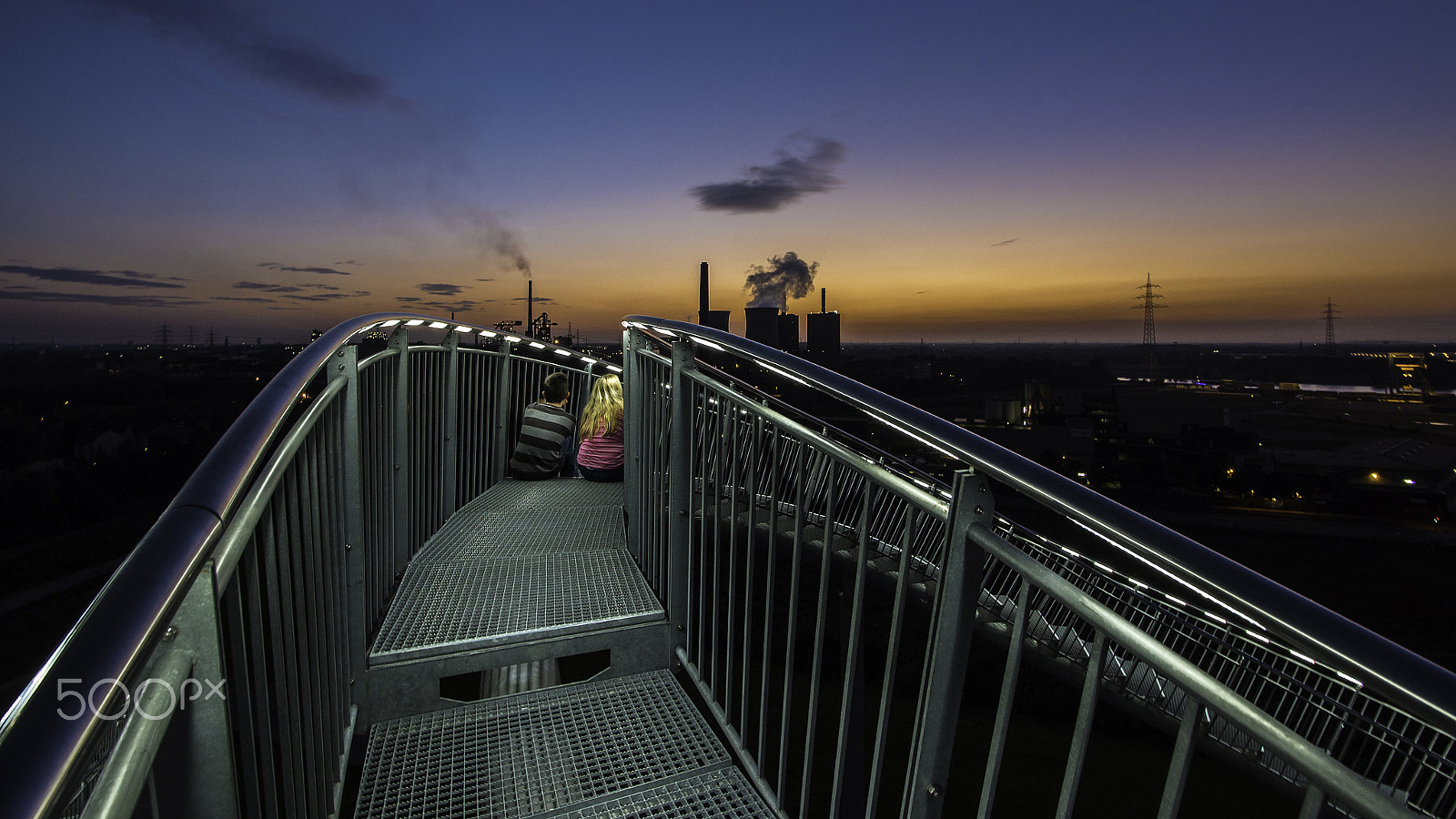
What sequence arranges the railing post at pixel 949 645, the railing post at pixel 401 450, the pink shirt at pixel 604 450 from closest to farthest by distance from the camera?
1. the railing post at pixel 949 645
2. the railing post at pixel 401 450
3. the pink shirt at pixel 604 450

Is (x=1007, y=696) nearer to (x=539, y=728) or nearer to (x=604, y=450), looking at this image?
(x=539, y=728)

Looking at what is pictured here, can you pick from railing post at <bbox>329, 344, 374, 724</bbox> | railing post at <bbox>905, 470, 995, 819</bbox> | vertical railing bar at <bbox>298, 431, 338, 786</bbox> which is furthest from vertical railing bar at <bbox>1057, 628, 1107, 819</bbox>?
railing post at <bbox>329, 344, 374, 724</bbox>

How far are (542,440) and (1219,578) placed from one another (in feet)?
18.0

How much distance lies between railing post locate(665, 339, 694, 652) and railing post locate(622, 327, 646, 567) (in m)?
0.55

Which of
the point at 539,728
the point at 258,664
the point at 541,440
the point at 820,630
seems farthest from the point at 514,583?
the point at 541,440

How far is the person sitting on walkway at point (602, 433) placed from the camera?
5.52m

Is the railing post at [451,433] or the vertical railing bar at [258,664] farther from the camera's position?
the railing post at [451,433]

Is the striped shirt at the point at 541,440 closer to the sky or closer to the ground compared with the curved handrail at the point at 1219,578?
closer to the ground

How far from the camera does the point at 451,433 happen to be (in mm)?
4758

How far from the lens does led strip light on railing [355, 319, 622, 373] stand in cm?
297

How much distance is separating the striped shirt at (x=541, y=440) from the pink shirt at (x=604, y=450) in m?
0.33

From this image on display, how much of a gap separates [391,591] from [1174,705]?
8592 mm

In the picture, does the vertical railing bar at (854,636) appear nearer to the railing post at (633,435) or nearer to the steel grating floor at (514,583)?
the steel grating floor at (514,583)

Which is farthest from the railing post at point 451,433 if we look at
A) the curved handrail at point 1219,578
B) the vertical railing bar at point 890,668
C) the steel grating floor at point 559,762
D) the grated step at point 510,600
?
the curved handrail at point 1219,578
